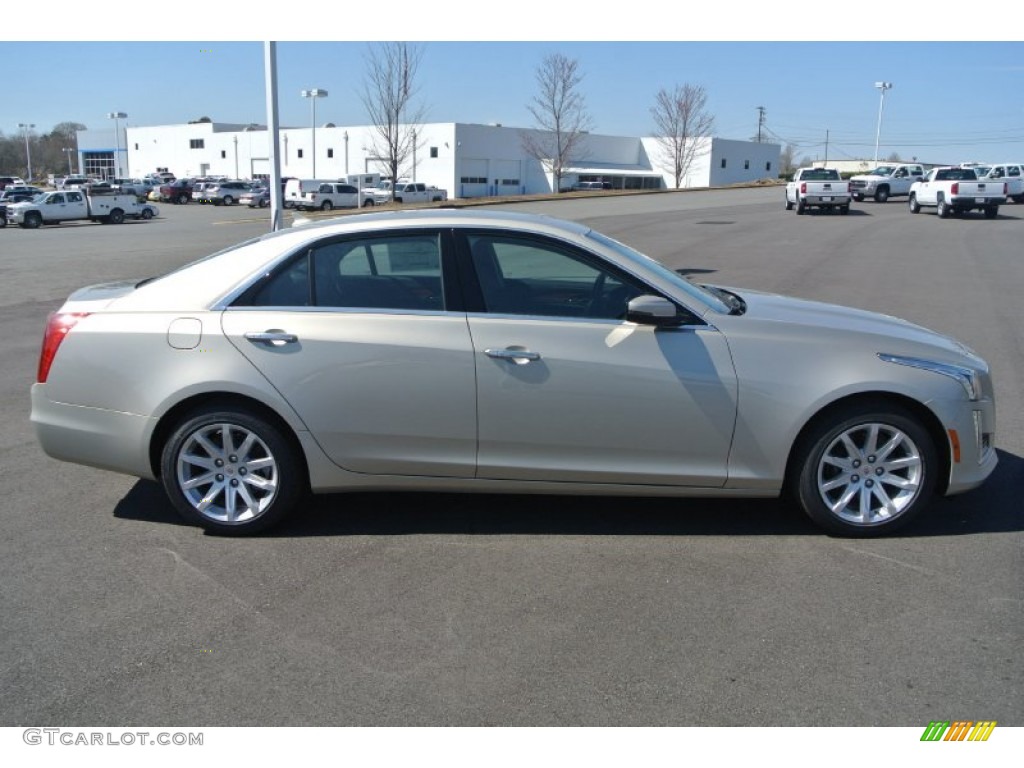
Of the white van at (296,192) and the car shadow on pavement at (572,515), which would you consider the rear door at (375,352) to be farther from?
the white van at (296,192)

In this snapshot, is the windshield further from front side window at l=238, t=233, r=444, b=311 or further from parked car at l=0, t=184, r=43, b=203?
parked car at l=0, t=184, r=43, b=203

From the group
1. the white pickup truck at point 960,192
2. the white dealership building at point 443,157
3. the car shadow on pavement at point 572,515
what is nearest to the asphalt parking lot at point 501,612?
the car shadow on pavement at point 572,515

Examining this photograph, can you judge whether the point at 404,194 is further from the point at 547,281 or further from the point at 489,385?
the point at 489,385

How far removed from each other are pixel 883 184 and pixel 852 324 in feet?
147

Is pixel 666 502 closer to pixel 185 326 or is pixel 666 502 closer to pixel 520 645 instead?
pixel 520 645

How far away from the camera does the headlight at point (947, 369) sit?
15.0 ft

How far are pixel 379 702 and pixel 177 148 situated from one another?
10688cm

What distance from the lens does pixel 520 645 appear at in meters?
3.66

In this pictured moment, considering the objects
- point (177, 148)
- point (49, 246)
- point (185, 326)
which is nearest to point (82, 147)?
point (177, 148)

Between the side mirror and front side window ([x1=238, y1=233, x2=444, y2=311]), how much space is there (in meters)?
1.02

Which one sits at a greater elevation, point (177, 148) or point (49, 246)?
point (177, 148)

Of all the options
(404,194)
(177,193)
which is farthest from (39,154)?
(404,194)

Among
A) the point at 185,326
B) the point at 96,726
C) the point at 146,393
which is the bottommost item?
the point at 96,726

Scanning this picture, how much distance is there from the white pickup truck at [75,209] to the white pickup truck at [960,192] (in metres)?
36.2
